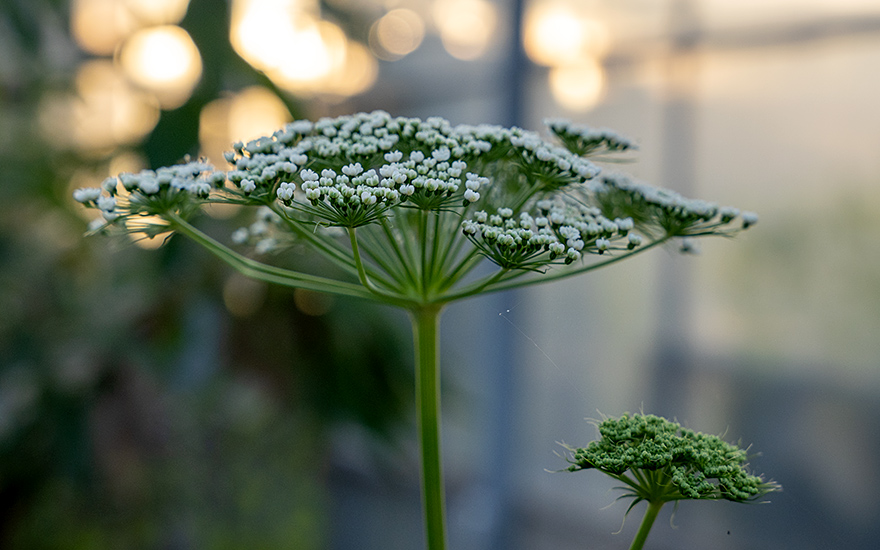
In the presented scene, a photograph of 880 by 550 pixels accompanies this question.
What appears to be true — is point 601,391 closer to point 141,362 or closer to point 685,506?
point 685,506

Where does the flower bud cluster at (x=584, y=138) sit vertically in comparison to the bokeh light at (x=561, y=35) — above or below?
below

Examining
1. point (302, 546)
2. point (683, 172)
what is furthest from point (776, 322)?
point (302, 546)

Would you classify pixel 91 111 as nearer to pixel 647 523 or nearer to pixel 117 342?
pixel 117 342

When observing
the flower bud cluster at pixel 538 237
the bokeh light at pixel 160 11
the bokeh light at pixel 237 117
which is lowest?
the flower bud cluster at pixel 538 237

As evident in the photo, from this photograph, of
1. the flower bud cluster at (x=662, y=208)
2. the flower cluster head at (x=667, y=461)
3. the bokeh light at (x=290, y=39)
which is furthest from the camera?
the bokeh light at (x=290, y=39)

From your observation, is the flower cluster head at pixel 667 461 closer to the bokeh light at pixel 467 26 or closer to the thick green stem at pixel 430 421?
the thick green stem at pixel 430 421

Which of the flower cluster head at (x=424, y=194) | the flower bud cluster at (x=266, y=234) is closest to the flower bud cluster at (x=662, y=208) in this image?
the flower cluster head at (x=424, y=194)

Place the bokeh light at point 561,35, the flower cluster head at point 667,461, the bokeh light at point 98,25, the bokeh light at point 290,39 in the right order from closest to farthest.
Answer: the flower cluster head at point 667,461, the bokeh light at point 290,39, the bokeh light at point 561,35, the bokeh light at point 98,25
